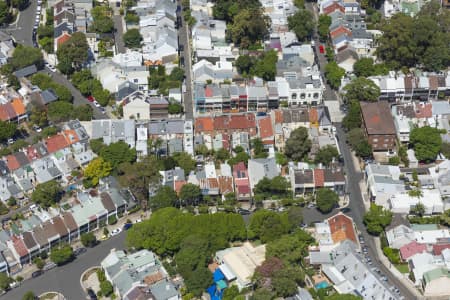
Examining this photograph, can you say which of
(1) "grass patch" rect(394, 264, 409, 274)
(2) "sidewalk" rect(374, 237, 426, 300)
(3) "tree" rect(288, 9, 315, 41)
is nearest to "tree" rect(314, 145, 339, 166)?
(2) "sidewalk" rect(374, 237, 426, 300)

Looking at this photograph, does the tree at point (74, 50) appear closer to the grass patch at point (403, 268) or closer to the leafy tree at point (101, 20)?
the leafy tree at point (101, 20)

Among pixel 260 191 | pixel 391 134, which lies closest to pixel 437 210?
pixel 391 134

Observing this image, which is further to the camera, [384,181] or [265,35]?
[265,35]

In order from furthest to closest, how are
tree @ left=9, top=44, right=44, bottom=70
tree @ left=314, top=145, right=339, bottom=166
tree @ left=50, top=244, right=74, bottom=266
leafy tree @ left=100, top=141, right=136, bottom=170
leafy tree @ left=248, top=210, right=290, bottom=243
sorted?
tree @ left=9, top=44, right=44, bottom=70 → tree @ left=314, top=145, right=339, bottom=166 → leafy tree @ left=100, top=141, right=136, bottom=170 → leafy tree @ left=248, top=210, right=290, bottom=243 → tree @ left=50, top=244, right=74, bottom=266

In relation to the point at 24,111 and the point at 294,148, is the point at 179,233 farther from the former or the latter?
the point at 24,111

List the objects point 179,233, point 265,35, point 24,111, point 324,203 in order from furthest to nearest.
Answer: point 265,35
point 24,111
point 324,203
point 179,233

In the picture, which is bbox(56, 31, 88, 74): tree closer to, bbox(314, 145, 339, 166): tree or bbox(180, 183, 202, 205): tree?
bbox(180, 183, 202, 205): tree
